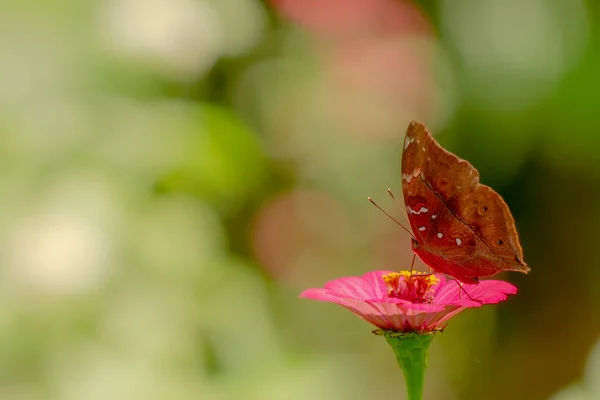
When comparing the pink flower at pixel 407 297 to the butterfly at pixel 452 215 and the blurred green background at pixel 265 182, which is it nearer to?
the butterfly at pixel 452 215

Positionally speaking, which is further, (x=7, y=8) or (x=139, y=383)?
(x=7, y=8)

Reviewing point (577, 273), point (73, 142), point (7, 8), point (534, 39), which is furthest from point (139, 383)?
point (534, 39)

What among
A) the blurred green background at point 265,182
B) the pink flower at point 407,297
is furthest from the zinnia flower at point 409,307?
the blurred green background at point 265,182

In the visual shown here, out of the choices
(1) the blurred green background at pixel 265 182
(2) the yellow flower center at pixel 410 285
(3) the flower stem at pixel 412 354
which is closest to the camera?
(3) the flower stem at pixel 412 354

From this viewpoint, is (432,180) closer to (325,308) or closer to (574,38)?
(325,308)

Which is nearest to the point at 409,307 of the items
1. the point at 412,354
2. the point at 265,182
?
the point at 412,354

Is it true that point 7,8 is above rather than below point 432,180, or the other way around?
above

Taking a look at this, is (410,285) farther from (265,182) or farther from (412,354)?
(265,182)
